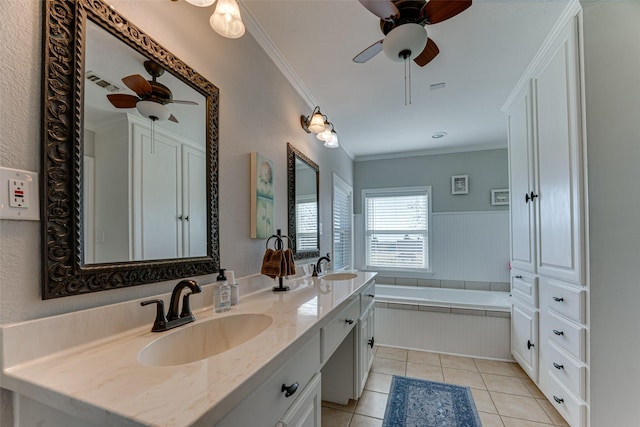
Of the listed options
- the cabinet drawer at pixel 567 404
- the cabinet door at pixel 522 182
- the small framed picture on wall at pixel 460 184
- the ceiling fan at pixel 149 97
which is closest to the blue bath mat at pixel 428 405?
the cabinet drawer at pixel 567 404

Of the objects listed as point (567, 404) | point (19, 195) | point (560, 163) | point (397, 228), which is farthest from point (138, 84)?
point (397, 228)

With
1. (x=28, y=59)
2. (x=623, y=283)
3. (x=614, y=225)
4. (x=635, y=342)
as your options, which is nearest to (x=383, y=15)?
(x=28, y=59)

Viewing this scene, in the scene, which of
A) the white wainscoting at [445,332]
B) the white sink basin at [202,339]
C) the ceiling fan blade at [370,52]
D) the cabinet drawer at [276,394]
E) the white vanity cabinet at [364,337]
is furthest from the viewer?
the white wainscoting at [445,332]

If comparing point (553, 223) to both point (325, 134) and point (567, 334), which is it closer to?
point (567, 334)

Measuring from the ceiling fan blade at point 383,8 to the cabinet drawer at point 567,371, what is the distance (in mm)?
2053

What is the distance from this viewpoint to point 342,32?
1712mm

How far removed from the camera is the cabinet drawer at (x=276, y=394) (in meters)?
0.64

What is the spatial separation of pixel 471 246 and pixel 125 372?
400 cm

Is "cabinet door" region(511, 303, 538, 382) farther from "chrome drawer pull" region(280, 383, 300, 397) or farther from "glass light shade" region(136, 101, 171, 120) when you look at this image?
"glass light shade" region(136, 101, 171, 120)

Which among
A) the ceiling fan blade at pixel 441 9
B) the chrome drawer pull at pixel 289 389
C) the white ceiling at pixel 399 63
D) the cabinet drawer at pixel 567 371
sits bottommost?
the cabinet drawer at pixel 567 371

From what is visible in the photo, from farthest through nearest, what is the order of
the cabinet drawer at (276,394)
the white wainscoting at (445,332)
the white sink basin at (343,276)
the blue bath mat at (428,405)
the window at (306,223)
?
the white wainscoting at (445,332) < the white sink basin at (343,276) < the window at (306,223) < the blue bath mat at (428,405) < the cabinet drawer at (276,394)

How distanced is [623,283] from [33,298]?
2403 millimetres

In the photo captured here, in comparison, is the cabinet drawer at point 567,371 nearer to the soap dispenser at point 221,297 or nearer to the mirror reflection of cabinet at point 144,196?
the soap dispenser at point 221,297

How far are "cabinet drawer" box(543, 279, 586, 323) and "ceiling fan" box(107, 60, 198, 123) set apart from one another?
2.24 m
